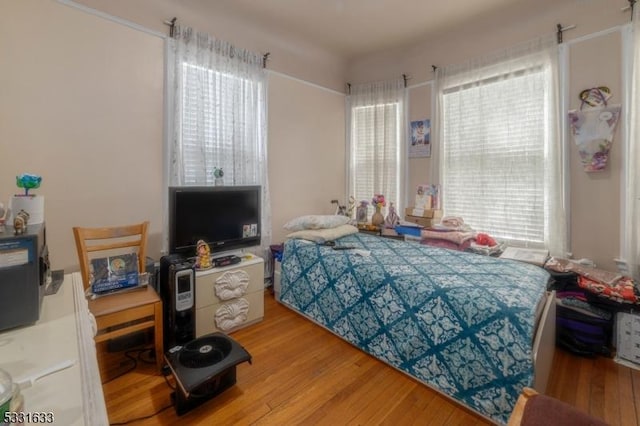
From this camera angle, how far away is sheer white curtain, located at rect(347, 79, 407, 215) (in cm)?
341

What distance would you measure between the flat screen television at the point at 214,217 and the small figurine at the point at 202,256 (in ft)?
0.32

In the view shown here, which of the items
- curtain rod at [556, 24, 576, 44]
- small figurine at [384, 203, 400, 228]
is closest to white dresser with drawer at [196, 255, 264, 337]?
small figurine at [384, 203, 400, 228]

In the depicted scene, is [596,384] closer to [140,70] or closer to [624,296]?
[624,296]

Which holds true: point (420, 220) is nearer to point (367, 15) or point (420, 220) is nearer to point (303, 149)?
point (303, 149)

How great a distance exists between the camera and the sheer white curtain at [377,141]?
3.41m

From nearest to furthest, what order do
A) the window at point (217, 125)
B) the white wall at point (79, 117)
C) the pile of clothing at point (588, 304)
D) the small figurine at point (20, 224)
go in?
the small figurine at point (20, 224)
the white wall at point (79, 117)
the pile of clothing at point (588, 304)
the window at point (217, 125)

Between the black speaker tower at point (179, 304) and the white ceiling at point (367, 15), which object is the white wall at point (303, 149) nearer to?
the white ceiling at point (367, 15)

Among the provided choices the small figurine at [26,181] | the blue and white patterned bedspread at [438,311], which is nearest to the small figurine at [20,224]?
the small figurine at [26,181]

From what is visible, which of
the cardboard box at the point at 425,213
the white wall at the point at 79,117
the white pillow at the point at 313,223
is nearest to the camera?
the white wall at the point at 79,117

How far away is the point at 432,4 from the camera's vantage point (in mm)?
2543

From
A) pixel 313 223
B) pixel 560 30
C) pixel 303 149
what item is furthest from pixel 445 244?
pixel 560 30

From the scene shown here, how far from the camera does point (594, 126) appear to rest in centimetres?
221

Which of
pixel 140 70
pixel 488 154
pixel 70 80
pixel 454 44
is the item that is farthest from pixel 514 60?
pixel 70 80

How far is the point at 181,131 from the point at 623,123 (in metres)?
3.46
